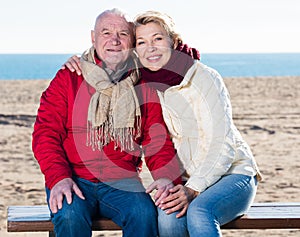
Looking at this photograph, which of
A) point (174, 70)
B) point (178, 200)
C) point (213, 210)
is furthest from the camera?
point (174, 70)

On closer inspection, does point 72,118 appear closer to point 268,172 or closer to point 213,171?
point 213,171

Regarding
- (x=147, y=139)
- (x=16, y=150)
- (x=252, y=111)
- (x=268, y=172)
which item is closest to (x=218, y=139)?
(x=147, y=139)

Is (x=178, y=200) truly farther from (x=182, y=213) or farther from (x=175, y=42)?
(x=175, y=42)

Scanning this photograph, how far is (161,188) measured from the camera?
128 inches

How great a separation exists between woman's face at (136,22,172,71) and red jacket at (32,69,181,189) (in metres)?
0.32

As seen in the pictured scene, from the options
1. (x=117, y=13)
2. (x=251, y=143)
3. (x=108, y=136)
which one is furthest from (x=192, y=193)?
(x=251, y=143)

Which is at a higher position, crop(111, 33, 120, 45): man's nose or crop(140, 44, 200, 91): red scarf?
crop(111, 33, 120, 45): man's nose

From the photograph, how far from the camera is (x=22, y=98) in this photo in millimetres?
17250

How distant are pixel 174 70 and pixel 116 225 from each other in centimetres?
88

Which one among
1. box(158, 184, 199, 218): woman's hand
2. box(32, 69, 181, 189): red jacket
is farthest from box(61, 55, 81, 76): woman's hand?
box(158, 184, 199, 218): woman's hand

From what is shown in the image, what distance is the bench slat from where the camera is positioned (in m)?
3.31

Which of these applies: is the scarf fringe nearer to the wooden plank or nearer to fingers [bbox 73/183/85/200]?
fingers [bbox 73/183/85/200]

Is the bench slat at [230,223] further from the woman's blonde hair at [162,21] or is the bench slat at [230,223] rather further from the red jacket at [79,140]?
the woman's blonde hair at [162,21]

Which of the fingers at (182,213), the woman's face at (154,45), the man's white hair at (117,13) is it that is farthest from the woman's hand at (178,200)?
the man's white hair at (117,13)
